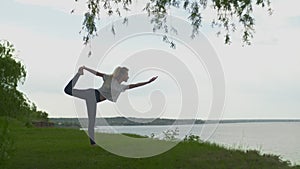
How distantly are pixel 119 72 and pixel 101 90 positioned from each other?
0.69 metres

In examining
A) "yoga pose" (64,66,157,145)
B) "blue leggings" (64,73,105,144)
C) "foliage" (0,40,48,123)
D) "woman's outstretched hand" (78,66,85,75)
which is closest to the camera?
"yoga pose" (64,66,157,145)

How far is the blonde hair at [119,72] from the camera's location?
31.8 feet

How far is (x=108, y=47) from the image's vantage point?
8.89m

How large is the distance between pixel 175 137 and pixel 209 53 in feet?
20.0

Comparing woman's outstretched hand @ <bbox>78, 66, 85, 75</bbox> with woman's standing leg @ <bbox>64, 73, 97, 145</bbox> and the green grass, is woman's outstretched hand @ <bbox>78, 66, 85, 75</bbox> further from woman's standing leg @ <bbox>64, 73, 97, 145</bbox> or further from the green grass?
the green grass

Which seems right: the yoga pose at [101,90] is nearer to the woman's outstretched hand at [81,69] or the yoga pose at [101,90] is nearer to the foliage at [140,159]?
the woman's outstretched hand at [81,69]

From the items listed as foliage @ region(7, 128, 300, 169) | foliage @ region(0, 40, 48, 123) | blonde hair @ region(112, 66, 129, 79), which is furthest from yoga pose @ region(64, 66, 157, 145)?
foliage @ region(0, 40, 48, 123)

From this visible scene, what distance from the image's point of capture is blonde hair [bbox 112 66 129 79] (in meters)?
9.70

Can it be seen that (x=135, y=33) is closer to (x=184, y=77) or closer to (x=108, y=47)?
(x=108, y=47)

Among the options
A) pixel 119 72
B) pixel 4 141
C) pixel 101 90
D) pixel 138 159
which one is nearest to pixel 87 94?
pixel 101 90

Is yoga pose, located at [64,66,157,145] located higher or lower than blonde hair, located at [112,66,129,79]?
lower

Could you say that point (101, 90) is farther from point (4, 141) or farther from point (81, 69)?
point (4, 141)

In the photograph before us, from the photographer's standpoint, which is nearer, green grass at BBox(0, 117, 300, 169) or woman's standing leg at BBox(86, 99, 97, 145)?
green grass at BBox(0, 117, 300, 169)

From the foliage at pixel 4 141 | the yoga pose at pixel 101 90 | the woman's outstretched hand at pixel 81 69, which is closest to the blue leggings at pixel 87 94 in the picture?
the yoga pose at pixel 101 90
